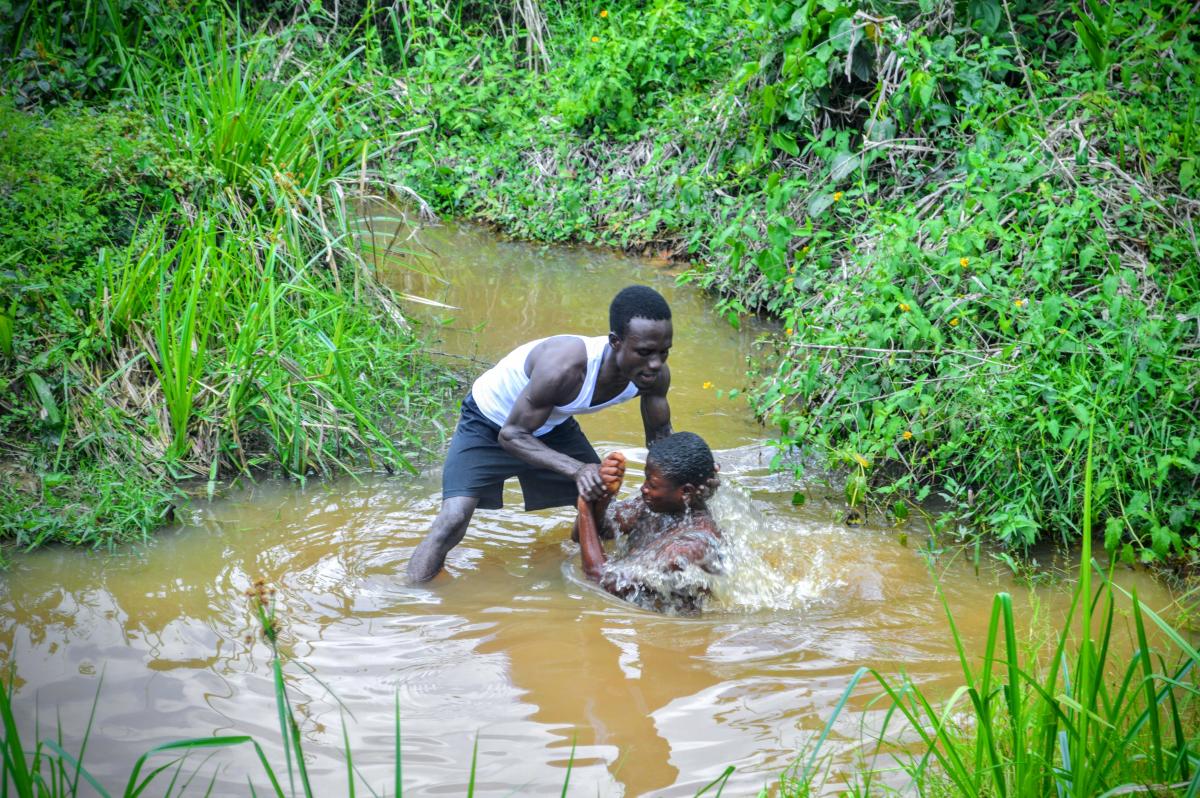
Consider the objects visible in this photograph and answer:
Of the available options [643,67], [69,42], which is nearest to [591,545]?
[69,42]

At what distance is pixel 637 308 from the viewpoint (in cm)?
416

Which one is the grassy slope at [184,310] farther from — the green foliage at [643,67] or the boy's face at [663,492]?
the green foliage at [643,67]

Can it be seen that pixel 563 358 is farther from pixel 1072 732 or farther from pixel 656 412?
pixel 1072 732

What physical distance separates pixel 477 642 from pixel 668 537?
93cm

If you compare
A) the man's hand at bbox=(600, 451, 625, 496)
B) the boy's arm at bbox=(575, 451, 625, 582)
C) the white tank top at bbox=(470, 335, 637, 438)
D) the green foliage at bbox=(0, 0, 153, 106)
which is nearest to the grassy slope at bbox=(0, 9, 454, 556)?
the green foliage at bbox=(0, 0, 153, 106)

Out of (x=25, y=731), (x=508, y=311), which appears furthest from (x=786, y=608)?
(x=508, y=311)

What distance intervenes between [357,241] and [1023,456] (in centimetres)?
398

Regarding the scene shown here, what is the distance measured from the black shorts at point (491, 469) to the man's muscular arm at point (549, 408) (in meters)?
0.15

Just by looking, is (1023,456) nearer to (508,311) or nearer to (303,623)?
(303,623)

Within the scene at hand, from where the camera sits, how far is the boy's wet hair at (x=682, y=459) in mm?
4305

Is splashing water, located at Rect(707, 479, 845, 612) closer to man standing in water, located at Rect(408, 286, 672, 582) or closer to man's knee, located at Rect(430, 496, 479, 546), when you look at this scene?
man standing in water, located at Rect(408, 286, 672, 582)

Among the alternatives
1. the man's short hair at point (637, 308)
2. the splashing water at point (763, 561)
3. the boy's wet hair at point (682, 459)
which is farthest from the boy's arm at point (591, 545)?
the man's short hair at point (637, 308)

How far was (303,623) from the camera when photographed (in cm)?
409

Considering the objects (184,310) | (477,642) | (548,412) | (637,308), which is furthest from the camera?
(184,310)
